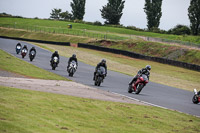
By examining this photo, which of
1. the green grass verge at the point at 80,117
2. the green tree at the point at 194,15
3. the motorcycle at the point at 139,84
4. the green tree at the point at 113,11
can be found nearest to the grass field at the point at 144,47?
the green tree at the point at 194,15

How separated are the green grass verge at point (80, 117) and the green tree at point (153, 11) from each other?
98.7 m

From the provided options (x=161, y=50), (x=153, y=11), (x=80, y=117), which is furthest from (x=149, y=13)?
(x=80, y=117)

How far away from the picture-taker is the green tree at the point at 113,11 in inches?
5123

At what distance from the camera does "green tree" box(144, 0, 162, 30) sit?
4466 inches

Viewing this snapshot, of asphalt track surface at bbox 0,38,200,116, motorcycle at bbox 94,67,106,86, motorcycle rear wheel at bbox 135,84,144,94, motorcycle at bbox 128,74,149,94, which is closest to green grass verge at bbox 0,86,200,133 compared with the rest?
asphalt track surface at bbox 0,38,200,116

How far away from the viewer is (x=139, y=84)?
72.6ft

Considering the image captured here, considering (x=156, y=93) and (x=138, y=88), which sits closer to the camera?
(x=138, y=88)

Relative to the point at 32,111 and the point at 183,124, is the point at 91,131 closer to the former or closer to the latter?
the point at 32,111

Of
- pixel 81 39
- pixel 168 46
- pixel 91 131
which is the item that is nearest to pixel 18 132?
pixel 91 131

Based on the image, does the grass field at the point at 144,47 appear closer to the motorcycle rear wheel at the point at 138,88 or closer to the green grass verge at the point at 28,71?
the green grass verge at the point at 28,71

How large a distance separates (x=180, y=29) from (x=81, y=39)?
30.6 m

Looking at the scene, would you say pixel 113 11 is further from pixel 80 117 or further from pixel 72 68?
pixel 80 117

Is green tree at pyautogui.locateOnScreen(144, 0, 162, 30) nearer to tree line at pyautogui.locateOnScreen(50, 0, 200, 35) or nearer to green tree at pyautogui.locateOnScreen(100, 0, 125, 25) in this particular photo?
tree line at pyautogui.locateOnScreen(50, 0, 200, 35)

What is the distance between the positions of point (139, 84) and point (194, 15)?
224ft
